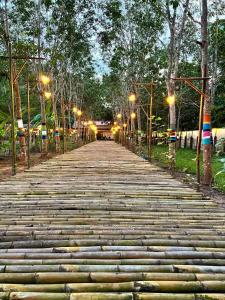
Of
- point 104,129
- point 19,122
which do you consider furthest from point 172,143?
point 104,129

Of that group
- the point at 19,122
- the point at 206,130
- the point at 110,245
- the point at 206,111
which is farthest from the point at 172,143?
the point at 110,245

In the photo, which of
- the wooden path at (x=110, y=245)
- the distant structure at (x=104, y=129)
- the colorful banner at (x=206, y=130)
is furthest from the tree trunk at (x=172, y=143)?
the distant structure at (x=104, y=129)

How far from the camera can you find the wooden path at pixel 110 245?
3.18 metres

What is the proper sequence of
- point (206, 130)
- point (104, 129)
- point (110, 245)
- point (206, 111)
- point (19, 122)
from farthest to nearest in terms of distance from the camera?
point (104, 129)
point (19, 122)
point (206, 111)
point (206, 130)
point (110, 245)

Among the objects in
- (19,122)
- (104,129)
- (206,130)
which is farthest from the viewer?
(104,129)

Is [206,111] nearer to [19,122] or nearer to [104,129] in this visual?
[19,122]

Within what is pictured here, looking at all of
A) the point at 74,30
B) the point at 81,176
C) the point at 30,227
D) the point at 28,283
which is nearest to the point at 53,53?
the point at 74,30

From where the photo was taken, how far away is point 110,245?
13.7 feet

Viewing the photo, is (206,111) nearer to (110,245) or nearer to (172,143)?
(172,143)

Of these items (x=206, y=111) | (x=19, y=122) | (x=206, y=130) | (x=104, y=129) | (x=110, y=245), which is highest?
(x=206, y=111)

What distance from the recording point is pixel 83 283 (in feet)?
10.6

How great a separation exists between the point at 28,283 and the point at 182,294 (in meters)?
1.41

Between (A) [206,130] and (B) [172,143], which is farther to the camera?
(B) [172,143]

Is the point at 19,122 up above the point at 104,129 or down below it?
above
